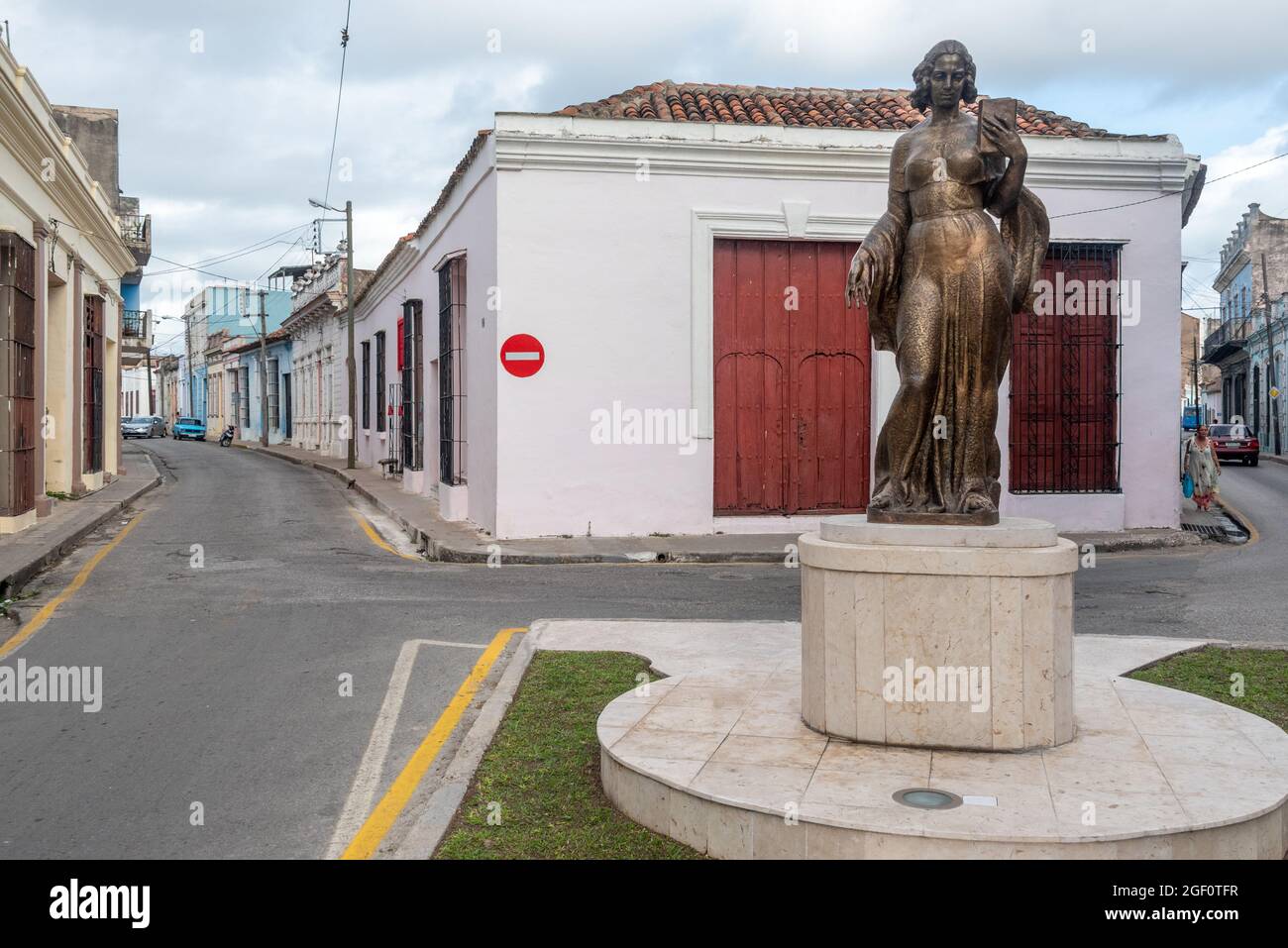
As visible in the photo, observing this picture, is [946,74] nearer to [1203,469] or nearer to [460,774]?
[460,774]

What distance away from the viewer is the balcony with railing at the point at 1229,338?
46.3 metres

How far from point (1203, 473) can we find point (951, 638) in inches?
626

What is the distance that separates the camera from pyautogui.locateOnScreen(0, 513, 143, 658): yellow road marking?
316 inches

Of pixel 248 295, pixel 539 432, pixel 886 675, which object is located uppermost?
pixel 248 295

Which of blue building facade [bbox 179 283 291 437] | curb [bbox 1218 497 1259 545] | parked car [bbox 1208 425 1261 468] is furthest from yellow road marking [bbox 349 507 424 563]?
blue building facade [bbox 179 283 291 437]

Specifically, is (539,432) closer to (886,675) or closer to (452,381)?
(452,381)

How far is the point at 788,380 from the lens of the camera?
15203 millimetres

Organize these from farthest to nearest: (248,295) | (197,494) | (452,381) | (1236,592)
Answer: (248,295)
(197,494)
(452,381)
(1236,592)

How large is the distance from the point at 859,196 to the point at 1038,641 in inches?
441

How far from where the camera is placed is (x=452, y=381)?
17672 millimetres

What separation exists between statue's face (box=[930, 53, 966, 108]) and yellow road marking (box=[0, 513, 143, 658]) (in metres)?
6.64

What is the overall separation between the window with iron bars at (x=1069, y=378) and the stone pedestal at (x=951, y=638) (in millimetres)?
10915

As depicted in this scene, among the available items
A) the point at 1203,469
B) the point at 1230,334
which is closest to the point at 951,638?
the point at 1203,469
